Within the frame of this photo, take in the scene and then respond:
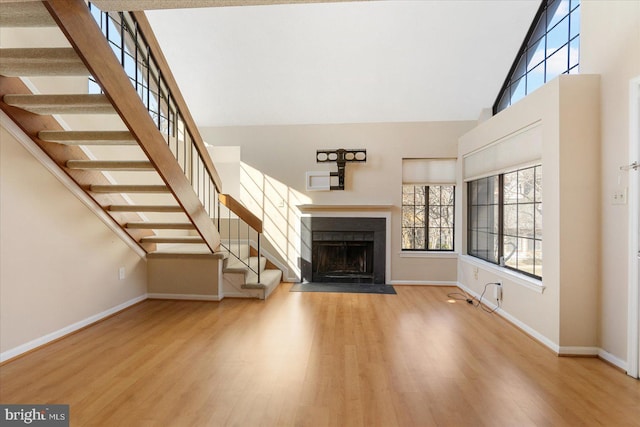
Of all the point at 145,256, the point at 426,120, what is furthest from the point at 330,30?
the point at 145,256

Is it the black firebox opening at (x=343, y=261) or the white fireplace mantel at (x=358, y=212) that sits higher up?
the white fireplace mantel at (x=358, y=212)

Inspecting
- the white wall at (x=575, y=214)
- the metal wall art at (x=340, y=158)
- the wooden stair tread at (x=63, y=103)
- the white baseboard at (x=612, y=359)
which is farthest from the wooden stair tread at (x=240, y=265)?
the white baseboard at (x=612, y=359)

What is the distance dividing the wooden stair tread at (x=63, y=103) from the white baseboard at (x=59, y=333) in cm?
197

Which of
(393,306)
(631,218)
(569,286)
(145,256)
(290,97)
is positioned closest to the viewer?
(631,218)

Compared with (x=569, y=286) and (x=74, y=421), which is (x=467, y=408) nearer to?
(x=569, y=286)

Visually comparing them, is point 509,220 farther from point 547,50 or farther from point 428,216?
point 547,50

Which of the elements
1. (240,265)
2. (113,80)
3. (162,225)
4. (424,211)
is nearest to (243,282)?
(240,265)

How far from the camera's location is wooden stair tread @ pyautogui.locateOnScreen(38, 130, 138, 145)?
7.47 ft

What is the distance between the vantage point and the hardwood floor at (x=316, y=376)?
1757mm

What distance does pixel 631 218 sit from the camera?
87.7 inches

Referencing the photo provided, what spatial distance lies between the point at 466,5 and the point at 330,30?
1.69 m

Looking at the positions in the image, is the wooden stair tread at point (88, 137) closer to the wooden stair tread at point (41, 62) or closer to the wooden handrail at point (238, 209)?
Answer: the wooden stair tread at point (41, 62)

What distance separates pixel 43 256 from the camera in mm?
2629

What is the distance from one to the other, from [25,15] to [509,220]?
4.62m
